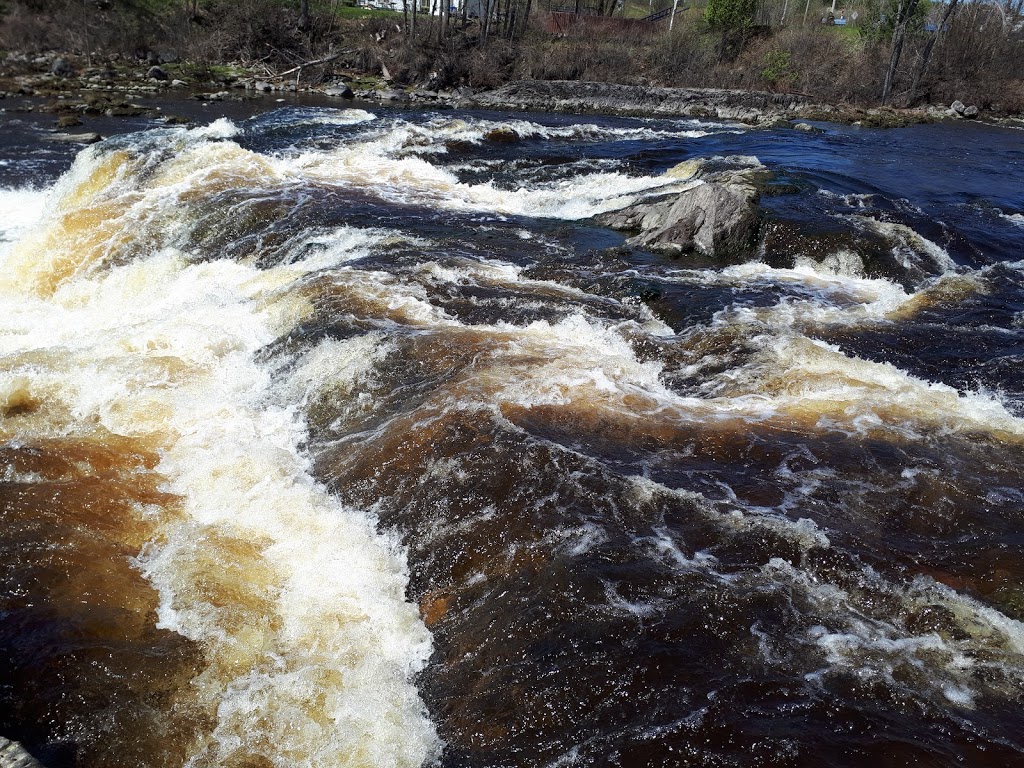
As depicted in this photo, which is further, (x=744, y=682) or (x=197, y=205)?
(x=197, y=205)

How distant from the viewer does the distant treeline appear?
32.5 metres

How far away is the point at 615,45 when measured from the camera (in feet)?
139

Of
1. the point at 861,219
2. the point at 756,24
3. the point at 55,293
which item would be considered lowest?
the point at 55,293

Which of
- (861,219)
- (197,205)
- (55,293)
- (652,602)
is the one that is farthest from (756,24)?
(652,602)

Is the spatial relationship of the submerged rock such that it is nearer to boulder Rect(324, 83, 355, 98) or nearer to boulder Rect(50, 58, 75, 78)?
boulder Rect(324, 83, 355, 98)

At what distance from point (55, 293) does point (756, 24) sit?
4762 cm

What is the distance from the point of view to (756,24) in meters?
44.6

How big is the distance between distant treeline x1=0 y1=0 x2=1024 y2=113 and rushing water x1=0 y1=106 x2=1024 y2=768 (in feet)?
92.4

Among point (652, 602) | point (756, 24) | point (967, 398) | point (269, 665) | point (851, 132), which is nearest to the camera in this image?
point (269, 665)

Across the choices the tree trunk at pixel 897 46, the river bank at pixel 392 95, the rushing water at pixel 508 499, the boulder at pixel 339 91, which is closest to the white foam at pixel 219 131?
the river bank at pixel 392 95

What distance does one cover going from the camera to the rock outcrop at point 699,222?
1062cm

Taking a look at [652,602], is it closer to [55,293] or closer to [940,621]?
[940,621]

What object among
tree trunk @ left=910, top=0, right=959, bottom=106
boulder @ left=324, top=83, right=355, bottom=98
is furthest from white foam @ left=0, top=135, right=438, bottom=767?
tree trunk @ left=910, top=0, right=959, bottom=106

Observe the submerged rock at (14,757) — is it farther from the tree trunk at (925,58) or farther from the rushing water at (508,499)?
the tree trunk at (925,58)
